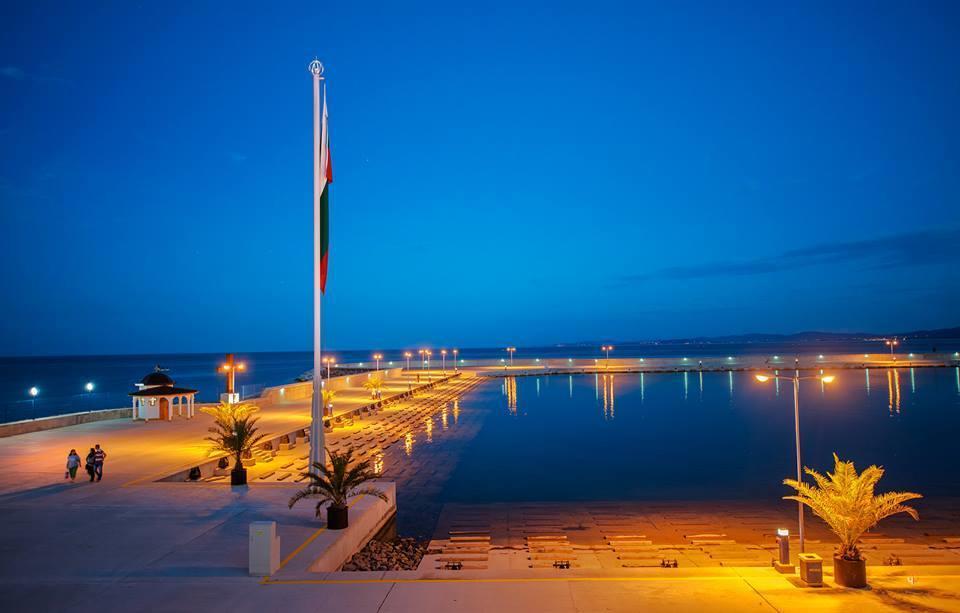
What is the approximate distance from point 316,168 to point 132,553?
10207 mm

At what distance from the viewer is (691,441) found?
3538 cm

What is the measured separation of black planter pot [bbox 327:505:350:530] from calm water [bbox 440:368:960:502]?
9.44m

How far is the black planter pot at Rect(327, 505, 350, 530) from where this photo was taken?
13.7 m

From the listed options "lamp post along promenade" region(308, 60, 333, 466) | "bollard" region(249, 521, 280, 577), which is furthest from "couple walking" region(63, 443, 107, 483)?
"bollard" region(249, 521, 280, 577)

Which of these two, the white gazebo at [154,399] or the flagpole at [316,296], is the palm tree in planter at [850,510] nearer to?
the flagpole at [316,296]

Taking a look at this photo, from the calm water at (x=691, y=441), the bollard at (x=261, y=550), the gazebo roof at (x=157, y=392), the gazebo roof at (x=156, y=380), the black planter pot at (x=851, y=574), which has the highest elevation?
the gazebo roof at (x=156, y=380)

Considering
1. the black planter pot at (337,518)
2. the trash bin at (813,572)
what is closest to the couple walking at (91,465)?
the black planter pot at (337,518)

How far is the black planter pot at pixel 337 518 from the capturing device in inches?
539

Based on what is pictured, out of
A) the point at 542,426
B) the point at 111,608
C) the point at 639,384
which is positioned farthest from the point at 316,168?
the point at 639,384

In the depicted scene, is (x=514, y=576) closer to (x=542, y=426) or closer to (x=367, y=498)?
(x=367, y=498)

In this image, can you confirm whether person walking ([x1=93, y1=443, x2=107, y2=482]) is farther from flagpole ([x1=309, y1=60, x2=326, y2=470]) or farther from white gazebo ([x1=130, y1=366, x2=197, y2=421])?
white gazebo ([x1=130, y1=366, x2=197, y2=421])

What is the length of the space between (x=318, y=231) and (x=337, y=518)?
25.0 ft

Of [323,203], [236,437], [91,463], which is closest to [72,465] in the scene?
[91,463]

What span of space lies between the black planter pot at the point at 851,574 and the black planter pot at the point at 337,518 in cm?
935
